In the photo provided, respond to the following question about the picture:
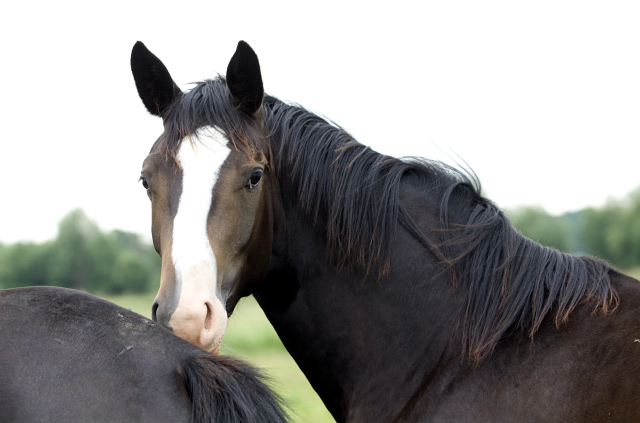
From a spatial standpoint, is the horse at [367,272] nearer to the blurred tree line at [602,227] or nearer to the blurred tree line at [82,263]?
the blurred tree line at [602,227]

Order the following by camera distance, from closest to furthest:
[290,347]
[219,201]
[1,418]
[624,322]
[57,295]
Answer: [1,418], [57,295], [624,322], [219,201], [290,347]

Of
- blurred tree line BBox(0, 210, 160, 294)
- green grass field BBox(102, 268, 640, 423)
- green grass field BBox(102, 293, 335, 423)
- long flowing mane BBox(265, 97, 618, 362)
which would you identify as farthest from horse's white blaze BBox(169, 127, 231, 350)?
blurred tree line BBox(0, 210, 160, 294)

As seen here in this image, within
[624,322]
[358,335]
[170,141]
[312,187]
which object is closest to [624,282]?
[624,322]

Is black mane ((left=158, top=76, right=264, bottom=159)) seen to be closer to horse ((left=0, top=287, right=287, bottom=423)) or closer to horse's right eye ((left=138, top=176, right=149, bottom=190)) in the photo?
horse's right eye ((left=138, top=176, right=149, bottom=190))

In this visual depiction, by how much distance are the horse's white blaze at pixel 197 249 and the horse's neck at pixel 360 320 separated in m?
0.50

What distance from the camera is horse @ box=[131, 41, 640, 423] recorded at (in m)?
2.20

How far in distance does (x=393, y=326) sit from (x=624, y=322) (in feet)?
3.31

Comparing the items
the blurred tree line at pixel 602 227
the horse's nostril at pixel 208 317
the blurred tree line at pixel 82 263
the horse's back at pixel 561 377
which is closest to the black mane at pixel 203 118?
the horse's nostril at pixel 208 317

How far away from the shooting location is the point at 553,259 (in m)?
2.51

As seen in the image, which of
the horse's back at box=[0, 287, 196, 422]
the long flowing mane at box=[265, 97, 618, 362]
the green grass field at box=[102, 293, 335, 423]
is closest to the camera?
the horse's back at box=[0, 287, 196, 422]

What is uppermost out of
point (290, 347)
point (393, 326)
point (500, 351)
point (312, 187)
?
point (312, 187)

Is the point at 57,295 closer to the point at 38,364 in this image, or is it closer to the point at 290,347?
the point at 38,364

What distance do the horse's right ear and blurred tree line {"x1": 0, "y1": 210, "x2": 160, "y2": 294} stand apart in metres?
39.5

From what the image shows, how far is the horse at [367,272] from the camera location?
2.20m
